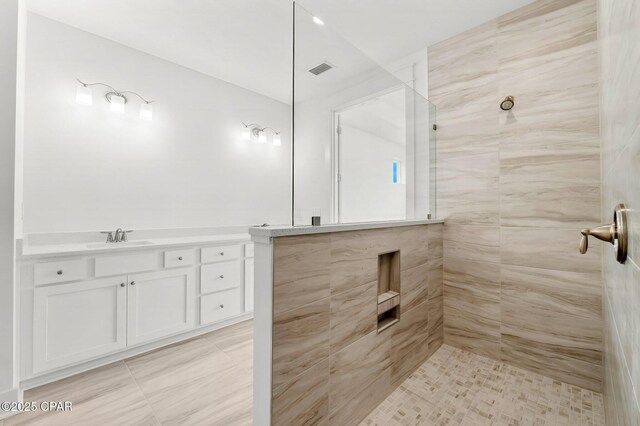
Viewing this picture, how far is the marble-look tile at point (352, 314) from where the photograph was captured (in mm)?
1307

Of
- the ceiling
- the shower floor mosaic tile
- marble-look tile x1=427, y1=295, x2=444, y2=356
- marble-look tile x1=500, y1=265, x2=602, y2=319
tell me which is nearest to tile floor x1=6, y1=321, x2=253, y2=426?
the shower floor mosaic tile

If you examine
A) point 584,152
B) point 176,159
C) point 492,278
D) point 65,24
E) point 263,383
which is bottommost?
point 263,383

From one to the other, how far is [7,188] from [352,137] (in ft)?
6.88

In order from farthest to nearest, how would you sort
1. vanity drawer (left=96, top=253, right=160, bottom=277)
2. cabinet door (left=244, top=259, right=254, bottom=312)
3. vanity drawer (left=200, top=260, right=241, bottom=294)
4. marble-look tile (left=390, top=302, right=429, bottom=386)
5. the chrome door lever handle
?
1. cabinet door (left=244, top=259, right=254, bottom=312)
2. vanity drawer (left=200, top=260, right=241, bottom=294)
3. vanity drawer (left=96, top=253, right=160, bottom=277)
4. marble-look tile (left=390, top=302, right=429, bottom=386)
5. the chrome door lever handle

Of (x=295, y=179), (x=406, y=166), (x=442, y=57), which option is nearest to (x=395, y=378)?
(x=295, y=179)

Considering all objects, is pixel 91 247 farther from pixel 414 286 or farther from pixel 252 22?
pixel 414 286

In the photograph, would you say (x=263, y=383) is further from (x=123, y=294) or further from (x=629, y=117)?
(x=123, y=294)

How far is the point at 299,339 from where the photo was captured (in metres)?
1.14

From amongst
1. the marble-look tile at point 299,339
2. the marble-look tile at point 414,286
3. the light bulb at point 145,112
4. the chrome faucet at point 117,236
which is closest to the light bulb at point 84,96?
the light bulb at point 145,112

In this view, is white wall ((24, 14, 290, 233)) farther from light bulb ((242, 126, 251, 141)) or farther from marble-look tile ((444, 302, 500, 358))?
marble-look tile ((444, 302, 500, 358))

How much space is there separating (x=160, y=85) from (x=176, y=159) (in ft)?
2.56

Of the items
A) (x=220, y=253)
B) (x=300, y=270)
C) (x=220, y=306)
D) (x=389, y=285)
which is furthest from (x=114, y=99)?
(x=389, y=285)

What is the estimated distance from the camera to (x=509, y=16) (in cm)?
202

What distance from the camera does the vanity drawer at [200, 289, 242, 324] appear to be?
2549mm
